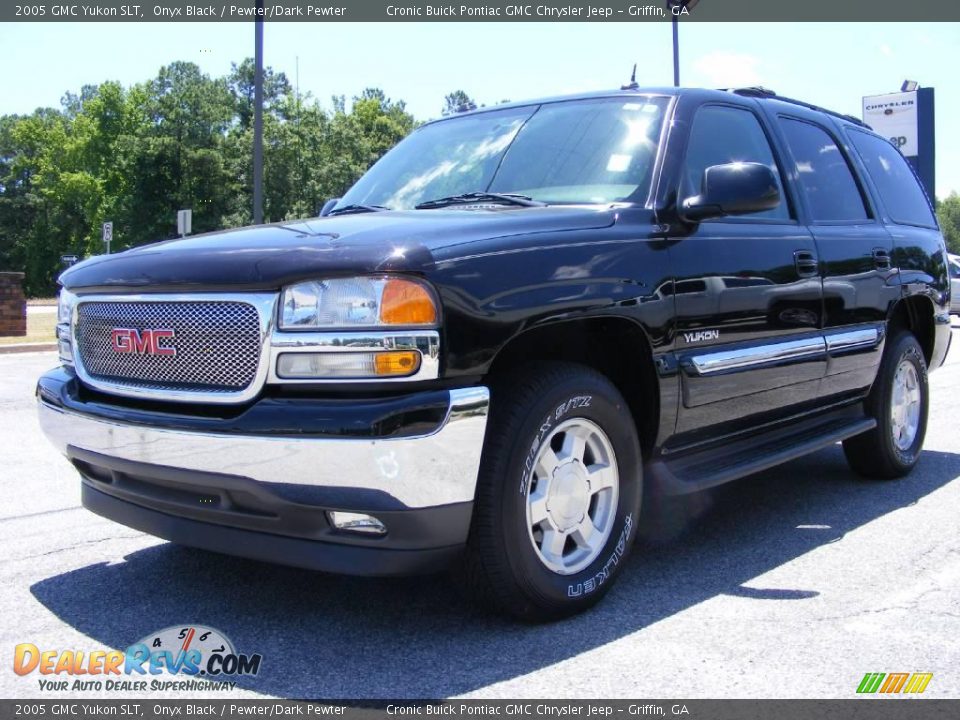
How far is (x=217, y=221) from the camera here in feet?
204

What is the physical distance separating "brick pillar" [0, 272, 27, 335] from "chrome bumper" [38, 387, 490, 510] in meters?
16.9

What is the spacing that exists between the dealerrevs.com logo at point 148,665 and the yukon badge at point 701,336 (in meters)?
1.92

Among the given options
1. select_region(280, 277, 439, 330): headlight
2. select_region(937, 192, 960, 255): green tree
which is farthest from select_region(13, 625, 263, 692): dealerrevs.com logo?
select_region(937, 192, 960, 255): green tree

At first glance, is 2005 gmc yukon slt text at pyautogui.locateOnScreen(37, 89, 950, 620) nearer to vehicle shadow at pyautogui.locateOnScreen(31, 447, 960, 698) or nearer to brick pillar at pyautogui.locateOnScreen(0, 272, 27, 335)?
vehicle shadow at pyautogui.locateOnScreen(31, 447, 960, 698)

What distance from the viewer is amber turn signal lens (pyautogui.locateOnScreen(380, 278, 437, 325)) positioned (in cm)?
277

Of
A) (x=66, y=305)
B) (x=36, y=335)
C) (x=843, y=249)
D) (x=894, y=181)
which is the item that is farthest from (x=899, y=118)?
(x=66, y=305)

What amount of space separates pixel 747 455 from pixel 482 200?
1.57 metres

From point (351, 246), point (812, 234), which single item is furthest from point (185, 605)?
point (812, 234)

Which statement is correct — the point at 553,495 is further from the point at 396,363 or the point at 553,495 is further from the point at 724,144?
the point at 724,144

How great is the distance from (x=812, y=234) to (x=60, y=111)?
106m

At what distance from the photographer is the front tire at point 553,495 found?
117 inches

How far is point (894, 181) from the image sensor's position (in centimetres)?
587

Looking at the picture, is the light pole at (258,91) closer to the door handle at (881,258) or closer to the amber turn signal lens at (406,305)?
the door handle at (881,258)
